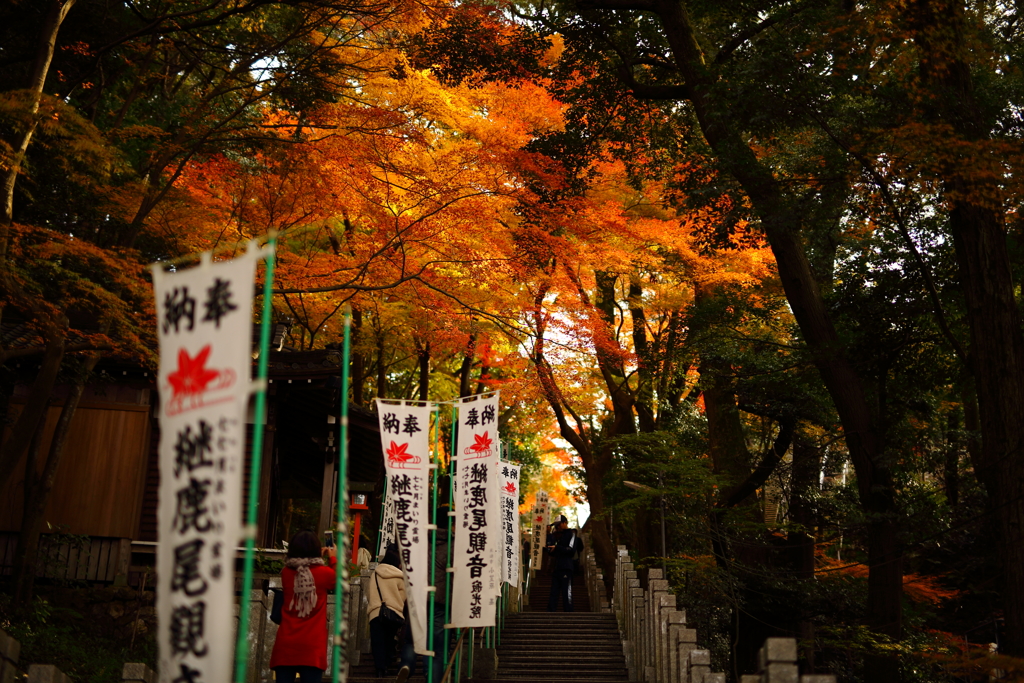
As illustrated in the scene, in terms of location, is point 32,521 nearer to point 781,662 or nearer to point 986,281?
point 781,662

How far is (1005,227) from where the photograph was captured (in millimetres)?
10883

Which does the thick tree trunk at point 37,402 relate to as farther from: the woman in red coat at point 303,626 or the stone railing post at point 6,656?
the woman in red coat at point 303,626

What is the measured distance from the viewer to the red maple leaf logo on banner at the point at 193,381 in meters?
4.12

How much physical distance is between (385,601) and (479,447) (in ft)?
6.62

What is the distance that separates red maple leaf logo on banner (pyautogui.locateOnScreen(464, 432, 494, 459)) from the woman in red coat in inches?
137

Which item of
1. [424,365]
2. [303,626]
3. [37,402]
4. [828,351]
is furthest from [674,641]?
[424,365]

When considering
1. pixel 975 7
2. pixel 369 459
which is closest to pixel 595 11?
pixel 975 7

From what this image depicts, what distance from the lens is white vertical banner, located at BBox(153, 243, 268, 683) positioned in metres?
4.03

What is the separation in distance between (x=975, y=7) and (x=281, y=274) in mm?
13080

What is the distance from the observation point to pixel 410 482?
8.57 m

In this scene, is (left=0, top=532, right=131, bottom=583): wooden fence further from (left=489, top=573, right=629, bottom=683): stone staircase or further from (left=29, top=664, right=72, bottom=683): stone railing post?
(left=29, top=664, right=72, bottom=683): stone railing post

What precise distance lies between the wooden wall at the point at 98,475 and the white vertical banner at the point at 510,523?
645 cm

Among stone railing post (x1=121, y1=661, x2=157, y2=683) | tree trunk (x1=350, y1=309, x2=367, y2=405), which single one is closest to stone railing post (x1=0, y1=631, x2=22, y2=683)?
stone railing post (x1=121, y1=661, x2=157, y2=683)

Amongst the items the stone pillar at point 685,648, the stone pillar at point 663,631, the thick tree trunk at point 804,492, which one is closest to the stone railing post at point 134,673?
the stone pillar at point 685,648
